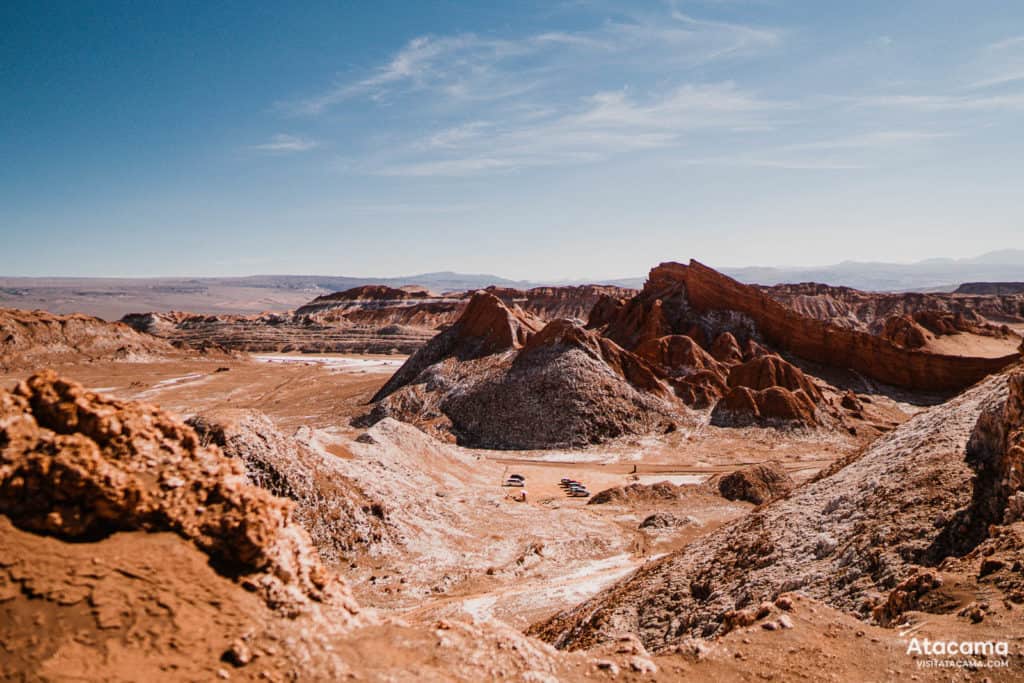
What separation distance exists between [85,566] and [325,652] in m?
2.42

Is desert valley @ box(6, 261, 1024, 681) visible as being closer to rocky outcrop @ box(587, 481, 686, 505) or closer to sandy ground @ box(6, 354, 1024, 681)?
sandy ground @ box(6, 354, 1024, 681)

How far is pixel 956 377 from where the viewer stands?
48688 millimetres

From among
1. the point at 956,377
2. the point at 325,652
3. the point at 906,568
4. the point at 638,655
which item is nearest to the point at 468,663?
the point at 325,652

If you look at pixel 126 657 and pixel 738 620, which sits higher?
pixel 126 657

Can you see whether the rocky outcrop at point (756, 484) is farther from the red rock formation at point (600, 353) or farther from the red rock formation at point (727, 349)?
the red rock formation at point (727, 349)

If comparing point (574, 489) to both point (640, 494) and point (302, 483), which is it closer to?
point (640, 494)

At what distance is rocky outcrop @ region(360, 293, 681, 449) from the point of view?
38875 mm

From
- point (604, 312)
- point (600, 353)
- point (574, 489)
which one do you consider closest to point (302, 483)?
point (574, 489)

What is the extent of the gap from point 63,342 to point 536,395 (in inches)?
2791

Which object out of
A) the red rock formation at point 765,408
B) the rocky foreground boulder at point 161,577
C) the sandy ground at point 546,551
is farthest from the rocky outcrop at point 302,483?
the red rock formation at point 765,408

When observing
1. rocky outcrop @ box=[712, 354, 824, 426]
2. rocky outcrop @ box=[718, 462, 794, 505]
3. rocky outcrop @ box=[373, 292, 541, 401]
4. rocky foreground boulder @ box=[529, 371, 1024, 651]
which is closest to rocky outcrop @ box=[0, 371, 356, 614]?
rocky foreground boulder @ box=[529, 371, 1024, 651]

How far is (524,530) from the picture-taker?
67.8ft

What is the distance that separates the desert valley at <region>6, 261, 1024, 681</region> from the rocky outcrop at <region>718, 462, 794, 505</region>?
128 mm

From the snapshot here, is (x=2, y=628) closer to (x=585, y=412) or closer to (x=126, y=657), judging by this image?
(x=126, y=657)
